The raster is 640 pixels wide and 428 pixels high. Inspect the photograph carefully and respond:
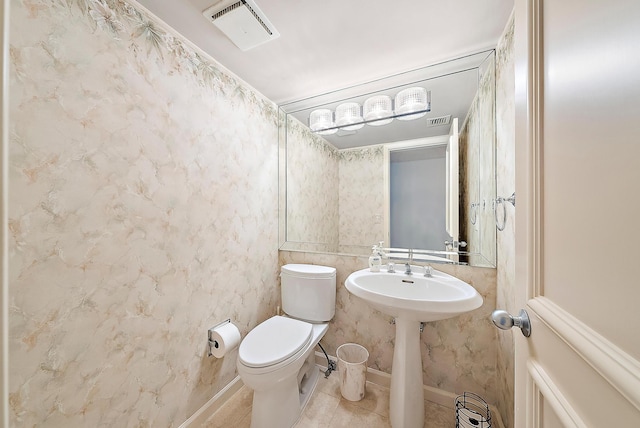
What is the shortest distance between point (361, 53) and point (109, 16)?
3.92 feet

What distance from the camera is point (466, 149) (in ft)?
4.90

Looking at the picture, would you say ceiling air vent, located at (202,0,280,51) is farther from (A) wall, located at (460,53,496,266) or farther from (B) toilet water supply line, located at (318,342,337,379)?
(B) toilet water supply line, located at (318,342,337,379)

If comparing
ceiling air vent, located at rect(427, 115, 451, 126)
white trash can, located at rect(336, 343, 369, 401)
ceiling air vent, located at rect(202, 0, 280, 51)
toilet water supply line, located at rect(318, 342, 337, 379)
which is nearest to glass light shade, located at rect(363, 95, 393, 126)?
ceiling air vent, located at rect(427, 115, 451, 126)

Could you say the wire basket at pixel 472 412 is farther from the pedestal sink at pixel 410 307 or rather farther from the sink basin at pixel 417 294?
the sink basin at pixel 417 294

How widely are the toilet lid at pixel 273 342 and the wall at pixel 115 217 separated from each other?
0.29 m

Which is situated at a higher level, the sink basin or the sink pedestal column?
the sink basin

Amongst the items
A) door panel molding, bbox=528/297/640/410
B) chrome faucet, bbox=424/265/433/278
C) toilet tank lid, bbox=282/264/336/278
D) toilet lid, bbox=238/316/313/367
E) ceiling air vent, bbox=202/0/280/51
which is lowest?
toilet lid, bbox=238/316/313/367

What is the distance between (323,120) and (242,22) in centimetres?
86

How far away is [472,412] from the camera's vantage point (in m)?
1.23

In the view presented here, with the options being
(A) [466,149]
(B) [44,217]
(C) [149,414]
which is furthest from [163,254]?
(A) [466,149]

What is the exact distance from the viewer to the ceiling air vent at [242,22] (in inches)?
40.6

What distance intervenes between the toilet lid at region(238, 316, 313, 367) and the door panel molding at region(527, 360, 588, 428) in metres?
1.00

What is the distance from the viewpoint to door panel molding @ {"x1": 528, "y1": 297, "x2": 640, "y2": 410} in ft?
0.86

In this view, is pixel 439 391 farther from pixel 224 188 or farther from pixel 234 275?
pixel 224 188
